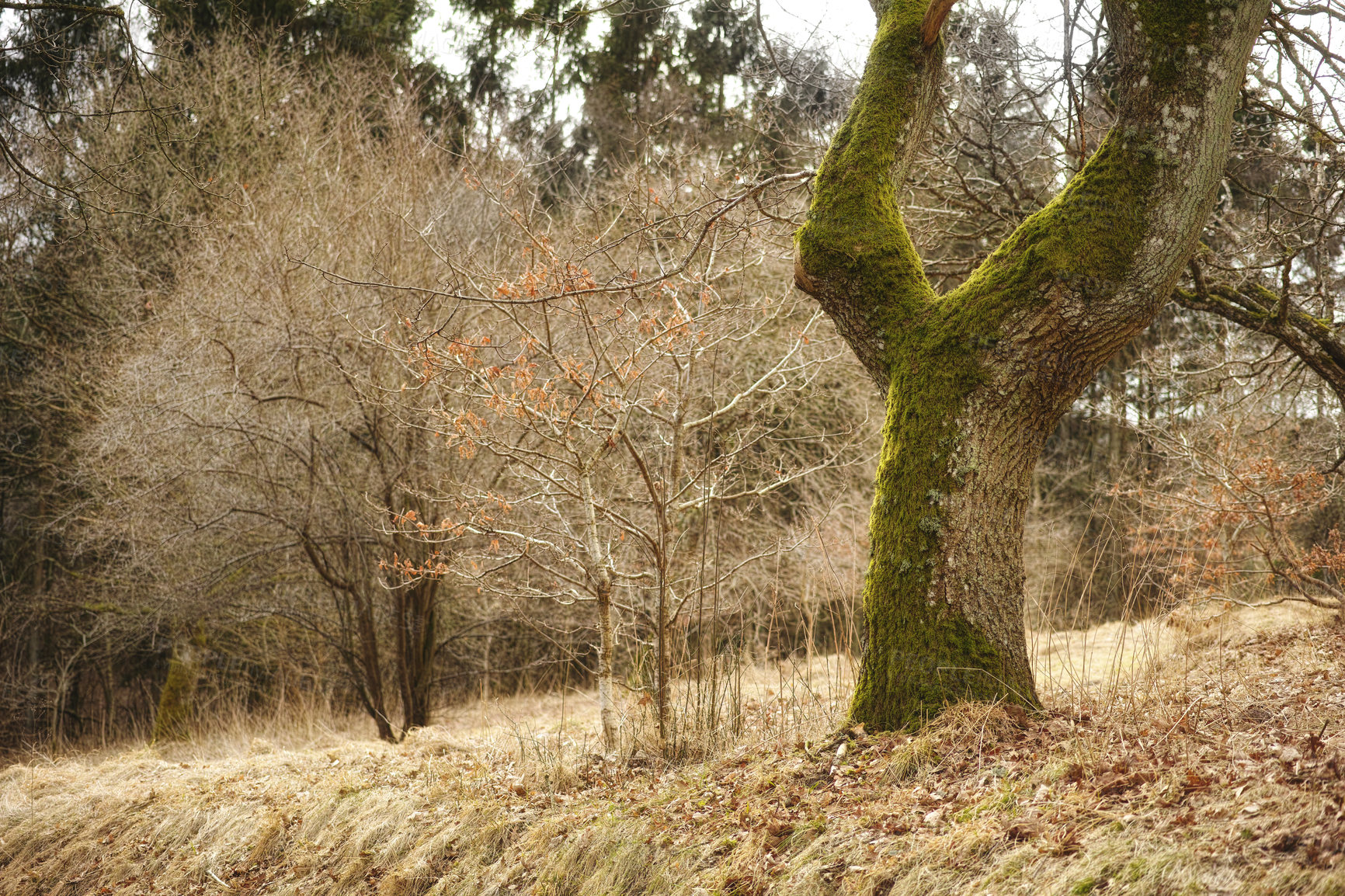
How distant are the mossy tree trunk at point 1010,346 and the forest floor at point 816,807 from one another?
0.92ft

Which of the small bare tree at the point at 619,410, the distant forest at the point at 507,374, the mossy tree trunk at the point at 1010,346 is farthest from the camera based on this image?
the distant forest at the point at 507,374

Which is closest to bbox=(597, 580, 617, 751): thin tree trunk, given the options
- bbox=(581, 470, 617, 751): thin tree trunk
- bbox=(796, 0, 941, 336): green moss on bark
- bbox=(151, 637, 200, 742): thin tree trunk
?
bbox=(581, 470, 617, 751): thin tree trunk

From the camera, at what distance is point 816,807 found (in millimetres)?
3205

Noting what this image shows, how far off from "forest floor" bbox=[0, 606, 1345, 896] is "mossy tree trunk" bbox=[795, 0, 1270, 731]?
281 millimetres

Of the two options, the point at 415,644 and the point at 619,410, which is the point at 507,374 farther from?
the point at 415,644

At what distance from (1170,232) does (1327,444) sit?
21.1ft

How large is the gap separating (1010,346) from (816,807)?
1940mm

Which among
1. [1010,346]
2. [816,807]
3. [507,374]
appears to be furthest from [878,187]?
[816,807]

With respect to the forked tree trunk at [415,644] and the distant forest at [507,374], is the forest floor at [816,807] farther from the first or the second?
the forked tree trunk at [415,644]

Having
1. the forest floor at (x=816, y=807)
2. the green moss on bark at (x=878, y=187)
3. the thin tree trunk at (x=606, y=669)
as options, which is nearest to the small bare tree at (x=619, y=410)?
the thin tree trunk at (x=606, y=669)

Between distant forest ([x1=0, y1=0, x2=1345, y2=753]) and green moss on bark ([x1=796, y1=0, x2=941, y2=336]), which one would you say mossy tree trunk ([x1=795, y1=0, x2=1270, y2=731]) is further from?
distant forest ([x1=0, y1=0, x2=1345, y2=753])

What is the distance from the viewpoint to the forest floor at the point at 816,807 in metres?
2.41

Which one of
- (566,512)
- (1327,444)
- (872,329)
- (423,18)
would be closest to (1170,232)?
(872,329)

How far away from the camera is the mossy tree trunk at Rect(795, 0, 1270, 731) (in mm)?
3303
